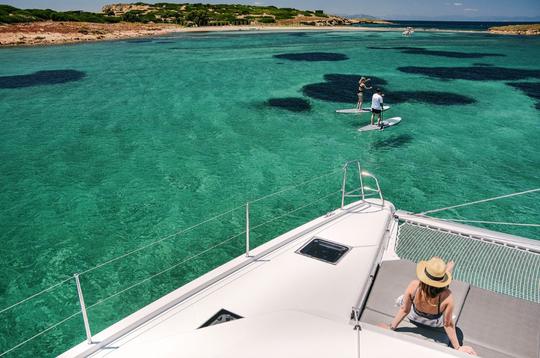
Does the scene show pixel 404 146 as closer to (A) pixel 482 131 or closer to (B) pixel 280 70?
(A) pixel 482 131

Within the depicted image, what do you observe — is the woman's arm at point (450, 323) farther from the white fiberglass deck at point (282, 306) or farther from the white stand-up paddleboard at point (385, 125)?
the white stand-up paddleboard at point (385, 125)

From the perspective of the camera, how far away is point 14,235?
478 inches

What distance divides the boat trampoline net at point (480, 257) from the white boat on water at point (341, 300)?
23 millimetres

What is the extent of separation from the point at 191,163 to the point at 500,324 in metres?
15.0

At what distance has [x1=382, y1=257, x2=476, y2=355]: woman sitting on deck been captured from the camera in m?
4.89

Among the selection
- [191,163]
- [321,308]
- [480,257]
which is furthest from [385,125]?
[321,308]

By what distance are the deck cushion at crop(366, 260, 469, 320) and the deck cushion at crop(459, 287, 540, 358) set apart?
156 mm

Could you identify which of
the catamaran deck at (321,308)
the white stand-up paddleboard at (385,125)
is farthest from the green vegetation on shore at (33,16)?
the catamaran deck at (321,308)

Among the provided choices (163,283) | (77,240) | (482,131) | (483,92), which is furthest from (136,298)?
(483,92)

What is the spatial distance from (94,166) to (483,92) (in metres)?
34.3

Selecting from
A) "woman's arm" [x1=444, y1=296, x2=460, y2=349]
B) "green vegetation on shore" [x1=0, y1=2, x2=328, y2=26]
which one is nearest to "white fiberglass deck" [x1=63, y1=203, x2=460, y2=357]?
"woman's arm" [x1=444, y1=296, x2=460, y2=349]

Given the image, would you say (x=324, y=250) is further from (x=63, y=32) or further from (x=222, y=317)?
(x=63, y=32)

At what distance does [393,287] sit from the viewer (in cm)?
644

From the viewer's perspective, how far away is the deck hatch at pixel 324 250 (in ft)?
24.4
